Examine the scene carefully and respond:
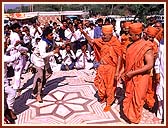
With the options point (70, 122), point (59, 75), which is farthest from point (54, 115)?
point (59, 75)

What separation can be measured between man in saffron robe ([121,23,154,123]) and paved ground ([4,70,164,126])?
311mm

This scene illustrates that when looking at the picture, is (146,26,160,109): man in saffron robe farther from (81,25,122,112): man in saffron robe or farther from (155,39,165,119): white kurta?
(81,25,122,112): man in saffron robe

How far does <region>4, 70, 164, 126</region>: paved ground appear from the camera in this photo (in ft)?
18.3

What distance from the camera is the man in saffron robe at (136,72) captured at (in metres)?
5.10

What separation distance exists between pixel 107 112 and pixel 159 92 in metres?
1.06

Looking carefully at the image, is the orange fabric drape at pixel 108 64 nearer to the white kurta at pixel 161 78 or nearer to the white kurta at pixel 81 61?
the white kurta at pixel 161 78

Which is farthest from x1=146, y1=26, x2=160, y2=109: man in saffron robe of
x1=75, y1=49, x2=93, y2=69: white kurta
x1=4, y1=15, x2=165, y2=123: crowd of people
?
x1=75, y1=49, x2=93, y2=69: white kurta

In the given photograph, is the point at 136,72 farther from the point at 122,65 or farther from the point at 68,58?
the point at 68,58

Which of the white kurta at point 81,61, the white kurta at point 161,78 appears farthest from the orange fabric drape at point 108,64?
the white kurta at point 81,61

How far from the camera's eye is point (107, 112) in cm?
593

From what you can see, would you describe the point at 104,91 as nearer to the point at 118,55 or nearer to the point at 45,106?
the point at 118,55

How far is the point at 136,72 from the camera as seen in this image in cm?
514

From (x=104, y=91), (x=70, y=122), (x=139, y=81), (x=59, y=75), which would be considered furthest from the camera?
(x=59, y=75)

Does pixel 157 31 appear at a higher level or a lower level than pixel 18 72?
higher
